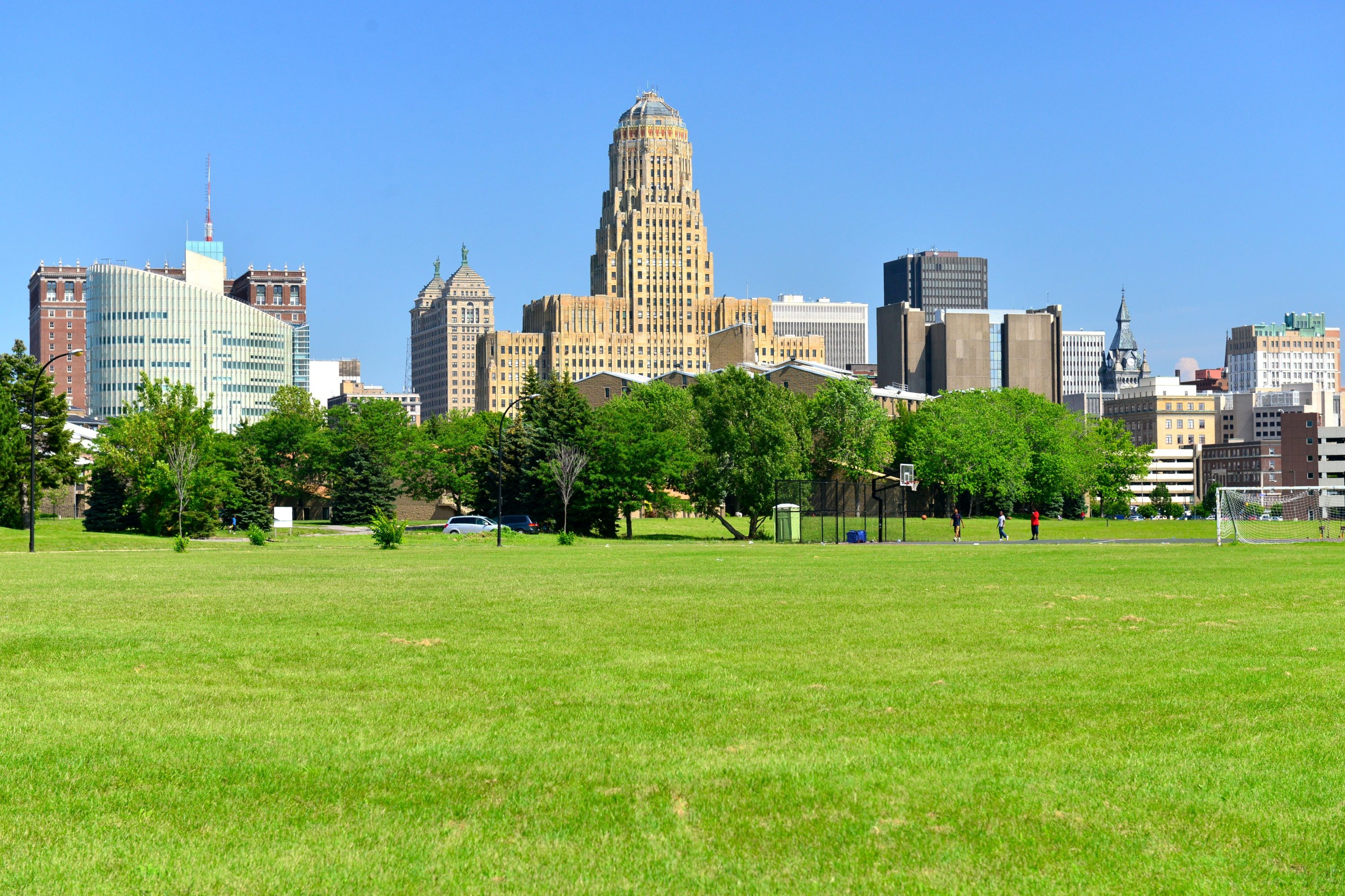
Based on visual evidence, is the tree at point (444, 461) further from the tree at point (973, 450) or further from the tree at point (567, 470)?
the tree at point (973, 450)

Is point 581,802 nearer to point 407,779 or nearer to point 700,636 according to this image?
point 407,779

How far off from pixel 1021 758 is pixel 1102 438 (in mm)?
135144

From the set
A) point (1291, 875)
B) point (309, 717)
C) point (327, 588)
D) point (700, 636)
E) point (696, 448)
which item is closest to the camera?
point (1291, 875)

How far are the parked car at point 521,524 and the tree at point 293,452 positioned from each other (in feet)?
97.4

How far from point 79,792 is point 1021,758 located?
707 centimetres

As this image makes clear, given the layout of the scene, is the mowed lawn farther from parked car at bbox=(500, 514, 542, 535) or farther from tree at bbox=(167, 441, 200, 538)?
parked car at bbox=(500, 514, 542, 535)

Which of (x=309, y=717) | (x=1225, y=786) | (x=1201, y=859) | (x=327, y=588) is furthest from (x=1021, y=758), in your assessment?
(x=327, y=588)

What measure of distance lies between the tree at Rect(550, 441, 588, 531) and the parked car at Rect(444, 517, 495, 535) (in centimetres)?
488

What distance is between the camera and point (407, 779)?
31.3 ft

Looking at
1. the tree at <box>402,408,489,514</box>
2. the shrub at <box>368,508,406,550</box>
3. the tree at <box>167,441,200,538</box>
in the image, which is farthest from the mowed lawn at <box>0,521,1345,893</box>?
the tree at <box>402,408,489,514</box>

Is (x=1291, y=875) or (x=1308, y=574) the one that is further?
(x=1308, y=574)

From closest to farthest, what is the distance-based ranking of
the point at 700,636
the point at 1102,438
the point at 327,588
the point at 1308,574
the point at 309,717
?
1. the point at 309,717
2. the point at 700,636
3. the point at 327,588
4. the point at 1308,574
5. the point at 1102,438

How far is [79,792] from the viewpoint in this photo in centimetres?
911

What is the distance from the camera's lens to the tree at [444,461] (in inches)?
4193
